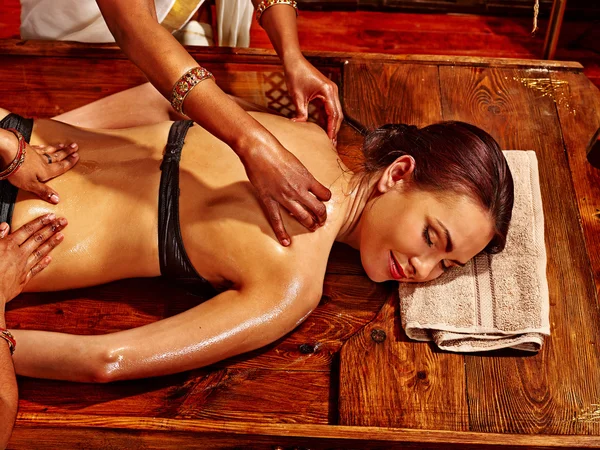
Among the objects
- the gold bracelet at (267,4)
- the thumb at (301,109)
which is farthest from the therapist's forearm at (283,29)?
the thumb at (301,109)

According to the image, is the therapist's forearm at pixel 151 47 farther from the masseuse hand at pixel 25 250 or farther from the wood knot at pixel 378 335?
the wood knot at pixel 378 335

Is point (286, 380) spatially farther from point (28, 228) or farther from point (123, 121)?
point (123, 121)

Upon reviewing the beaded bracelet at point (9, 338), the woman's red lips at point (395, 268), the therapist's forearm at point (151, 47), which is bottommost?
the woman's red lips at point (395, 268)

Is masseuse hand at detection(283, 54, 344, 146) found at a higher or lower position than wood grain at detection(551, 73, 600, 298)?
higher

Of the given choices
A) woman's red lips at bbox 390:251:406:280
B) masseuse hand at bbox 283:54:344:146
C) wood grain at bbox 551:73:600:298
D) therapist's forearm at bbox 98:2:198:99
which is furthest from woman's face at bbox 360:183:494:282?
therapist's forearm at bbox 98:2:198:99

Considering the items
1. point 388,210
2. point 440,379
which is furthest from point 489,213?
point 440,379

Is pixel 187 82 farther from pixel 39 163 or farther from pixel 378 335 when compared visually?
pixel 378 335

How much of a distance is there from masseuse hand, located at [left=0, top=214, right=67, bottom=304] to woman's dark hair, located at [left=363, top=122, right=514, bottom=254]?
89 centimetres

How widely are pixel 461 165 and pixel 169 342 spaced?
35.3 inches

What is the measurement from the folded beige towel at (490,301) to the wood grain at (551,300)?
72 mm

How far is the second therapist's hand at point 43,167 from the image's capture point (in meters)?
1.83

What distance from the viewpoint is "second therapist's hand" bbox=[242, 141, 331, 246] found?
1649 millimetres

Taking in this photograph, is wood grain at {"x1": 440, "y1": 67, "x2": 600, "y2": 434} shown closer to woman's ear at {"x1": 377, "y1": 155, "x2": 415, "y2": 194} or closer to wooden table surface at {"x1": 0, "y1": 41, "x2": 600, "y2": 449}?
wooden table surface at {"x1": 0, "y1": 41, "x2": 600, "y2": 449}

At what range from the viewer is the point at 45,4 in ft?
8.14
